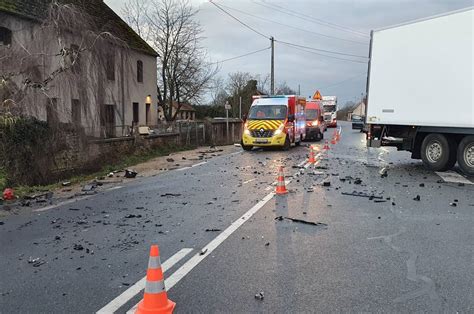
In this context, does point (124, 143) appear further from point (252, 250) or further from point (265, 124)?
point (252, 250)

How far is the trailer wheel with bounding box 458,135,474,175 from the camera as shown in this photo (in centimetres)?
1208

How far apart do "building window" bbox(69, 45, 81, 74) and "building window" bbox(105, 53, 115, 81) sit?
1.04 m

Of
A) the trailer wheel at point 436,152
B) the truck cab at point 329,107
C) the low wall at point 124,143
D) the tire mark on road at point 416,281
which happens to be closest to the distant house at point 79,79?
the low wall at point 124,143

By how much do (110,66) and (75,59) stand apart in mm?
1434

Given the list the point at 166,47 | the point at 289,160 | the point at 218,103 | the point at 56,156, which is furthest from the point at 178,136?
the point at 218,103

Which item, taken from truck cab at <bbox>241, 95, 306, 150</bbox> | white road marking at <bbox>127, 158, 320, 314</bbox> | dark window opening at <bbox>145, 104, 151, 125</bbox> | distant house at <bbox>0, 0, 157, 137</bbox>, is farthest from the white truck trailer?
dark window opening at <bbox>145, 104, 151, 125</bbox>

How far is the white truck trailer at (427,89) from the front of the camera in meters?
12.0

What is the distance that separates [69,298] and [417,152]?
12153 millimetres

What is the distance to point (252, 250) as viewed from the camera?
549 cm

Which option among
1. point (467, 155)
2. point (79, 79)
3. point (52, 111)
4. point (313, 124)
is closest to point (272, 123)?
point (313, 124)

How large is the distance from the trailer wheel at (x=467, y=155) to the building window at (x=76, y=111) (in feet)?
36.7

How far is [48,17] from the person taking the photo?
13.3 meters

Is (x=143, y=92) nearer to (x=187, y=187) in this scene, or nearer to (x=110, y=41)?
(x=110, y=41)

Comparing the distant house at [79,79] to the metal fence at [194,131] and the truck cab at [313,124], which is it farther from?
the truck cab at [313,124]
